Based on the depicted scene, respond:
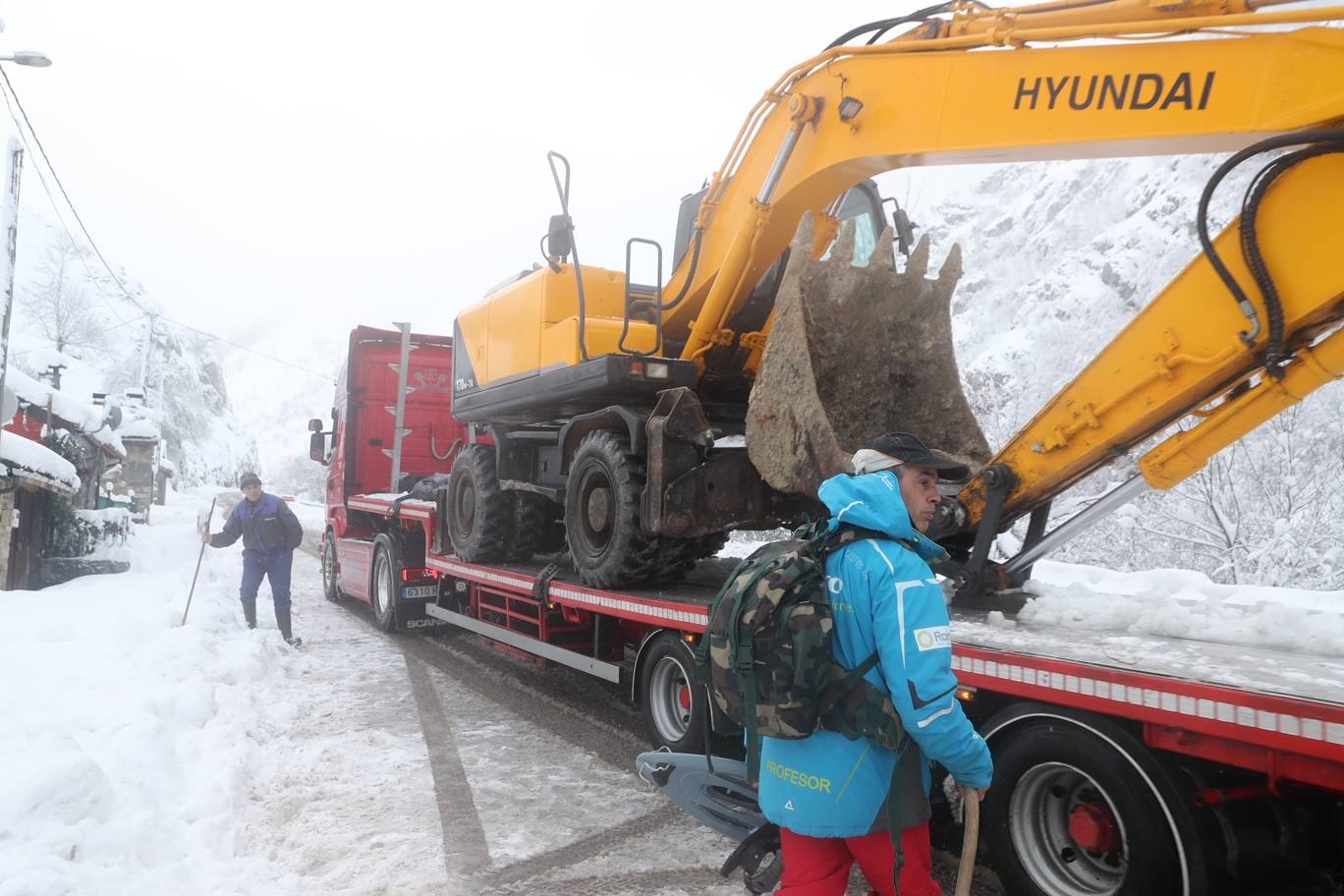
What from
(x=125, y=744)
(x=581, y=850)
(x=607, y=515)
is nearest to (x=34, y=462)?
(x=125, y=744)

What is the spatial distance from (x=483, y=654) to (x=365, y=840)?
16.2ft

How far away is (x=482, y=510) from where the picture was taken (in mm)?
8055

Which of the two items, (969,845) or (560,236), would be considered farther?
(560,236)

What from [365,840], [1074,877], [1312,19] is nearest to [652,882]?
[365,840]

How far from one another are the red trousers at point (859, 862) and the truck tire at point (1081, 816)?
33.6 inches

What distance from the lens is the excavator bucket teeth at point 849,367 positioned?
16.1ft

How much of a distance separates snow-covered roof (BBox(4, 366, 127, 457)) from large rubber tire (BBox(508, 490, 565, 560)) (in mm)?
8501

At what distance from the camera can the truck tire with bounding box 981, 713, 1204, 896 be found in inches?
115

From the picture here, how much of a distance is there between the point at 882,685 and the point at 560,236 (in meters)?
4.86

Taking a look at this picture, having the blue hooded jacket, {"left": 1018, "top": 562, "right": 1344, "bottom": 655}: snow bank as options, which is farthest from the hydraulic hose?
the blue hooded jacket

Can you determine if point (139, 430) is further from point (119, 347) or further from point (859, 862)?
point (119, 347)

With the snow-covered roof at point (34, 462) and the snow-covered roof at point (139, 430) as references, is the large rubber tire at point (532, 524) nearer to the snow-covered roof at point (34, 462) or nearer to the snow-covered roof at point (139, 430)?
the snow-covered roof at point (34, 462)

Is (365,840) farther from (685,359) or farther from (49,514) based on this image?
(49,514)

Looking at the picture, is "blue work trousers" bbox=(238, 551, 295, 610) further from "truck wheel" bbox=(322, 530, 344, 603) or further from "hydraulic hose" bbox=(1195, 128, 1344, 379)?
"hydraulic hose" bbox=(1195, 128, 1344, 379)
